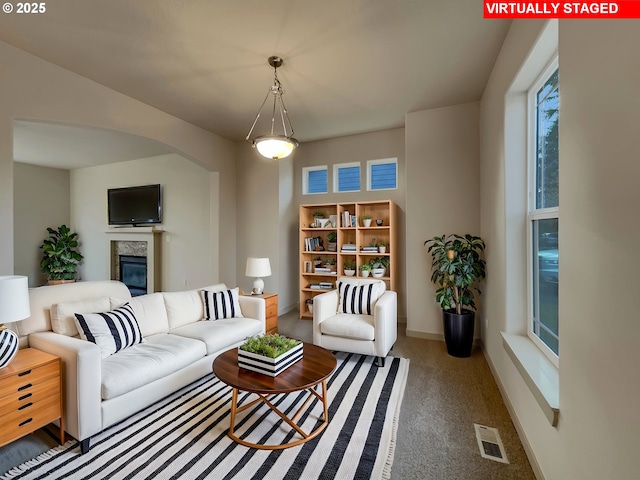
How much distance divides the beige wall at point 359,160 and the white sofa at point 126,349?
234 centimetres

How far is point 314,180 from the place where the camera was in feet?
17.4

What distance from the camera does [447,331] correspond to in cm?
329

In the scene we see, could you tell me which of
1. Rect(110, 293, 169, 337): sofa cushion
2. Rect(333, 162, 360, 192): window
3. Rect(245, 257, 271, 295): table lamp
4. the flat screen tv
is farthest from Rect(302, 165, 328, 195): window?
Rect(110, 293, 169, 337): sofa cushion

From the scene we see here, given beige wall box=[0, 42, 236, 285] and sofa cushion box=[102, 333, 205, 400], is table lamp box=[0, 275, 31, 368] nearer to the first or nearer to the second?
sofa cushion box=[102, 333, 205, 400]

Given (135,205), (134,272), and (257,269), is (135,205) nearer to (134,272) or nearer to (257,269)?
(134,272)

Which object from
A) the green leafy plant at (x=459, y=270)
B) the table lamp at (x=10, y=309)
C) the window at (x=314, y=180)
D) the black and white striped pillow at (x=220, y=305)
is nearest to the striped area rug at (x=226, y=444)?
the table lamp at (x=10, y=309)

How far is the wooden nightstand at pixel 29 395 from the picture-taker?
1.65 m

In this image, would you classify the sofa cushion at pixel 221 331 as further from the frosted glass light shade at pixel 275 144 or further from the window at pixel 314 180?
the window at pixel 314 180

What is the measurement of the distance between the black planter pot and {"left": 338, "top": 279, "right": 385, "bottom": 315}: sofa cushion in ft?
2.67

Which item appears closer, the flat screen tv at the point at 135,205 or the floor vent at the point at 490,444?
the floor vent at the point at 490,444

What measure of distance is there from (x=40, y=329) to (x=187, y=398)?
3.98ft

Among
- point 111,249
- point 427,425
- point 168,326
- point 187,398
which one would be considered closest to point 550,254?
point 427,425

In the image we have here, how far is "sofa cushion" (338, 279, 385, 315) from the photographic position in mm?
3293

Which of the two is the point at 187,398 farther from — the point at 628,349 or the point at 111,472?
the point at 628,349
